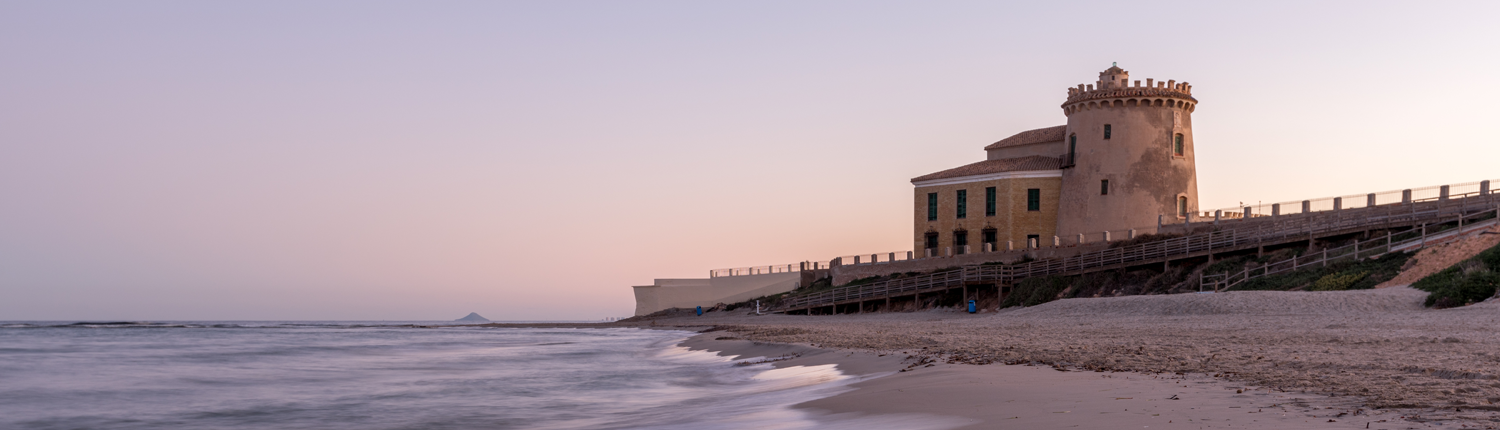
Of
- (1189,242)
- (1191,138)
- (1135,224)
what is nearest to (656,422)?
(1189,242)

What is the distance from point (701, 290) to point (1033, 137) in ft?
68.1

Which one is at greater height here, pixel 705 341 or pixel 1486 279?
pixel 1486 279

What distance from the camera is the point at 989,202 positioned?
50656mm

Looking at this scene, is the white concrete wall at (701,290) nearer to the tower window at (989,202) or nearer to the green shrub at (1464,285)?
the tower window at (989,202)

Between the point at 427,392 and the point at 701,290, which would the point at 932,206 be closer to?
the point at 701,290

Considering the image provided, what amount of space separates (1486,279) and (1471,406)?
1834cm

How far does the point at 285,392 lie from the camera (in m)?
16.0

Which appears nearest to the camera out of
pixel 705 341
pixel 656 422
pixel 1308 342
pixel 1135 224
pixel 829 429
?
pixel 829 429

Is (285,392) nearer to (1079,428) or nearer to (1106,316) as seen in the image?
(1079,428)

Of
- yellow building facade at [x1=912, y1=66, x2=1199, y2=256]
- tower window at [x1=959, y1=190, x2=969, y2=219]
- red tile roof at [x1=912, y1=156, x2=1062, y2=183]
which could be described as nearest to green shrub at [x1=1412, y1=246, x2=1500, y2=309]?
yellow building facade at [x1=912, y1=66, x2=1199, y2=256]

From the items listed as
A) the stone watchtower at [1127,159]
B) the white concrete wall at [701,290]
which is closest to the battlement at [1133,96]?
the stone watchtower at [1127,159]

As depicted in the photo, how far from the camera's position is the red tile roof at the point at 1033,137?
176 feet

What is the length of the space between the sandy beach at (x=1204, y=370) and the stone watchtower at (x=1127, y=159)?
2655 cm

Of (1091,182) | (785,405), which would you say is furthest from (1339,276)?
(785,405)
